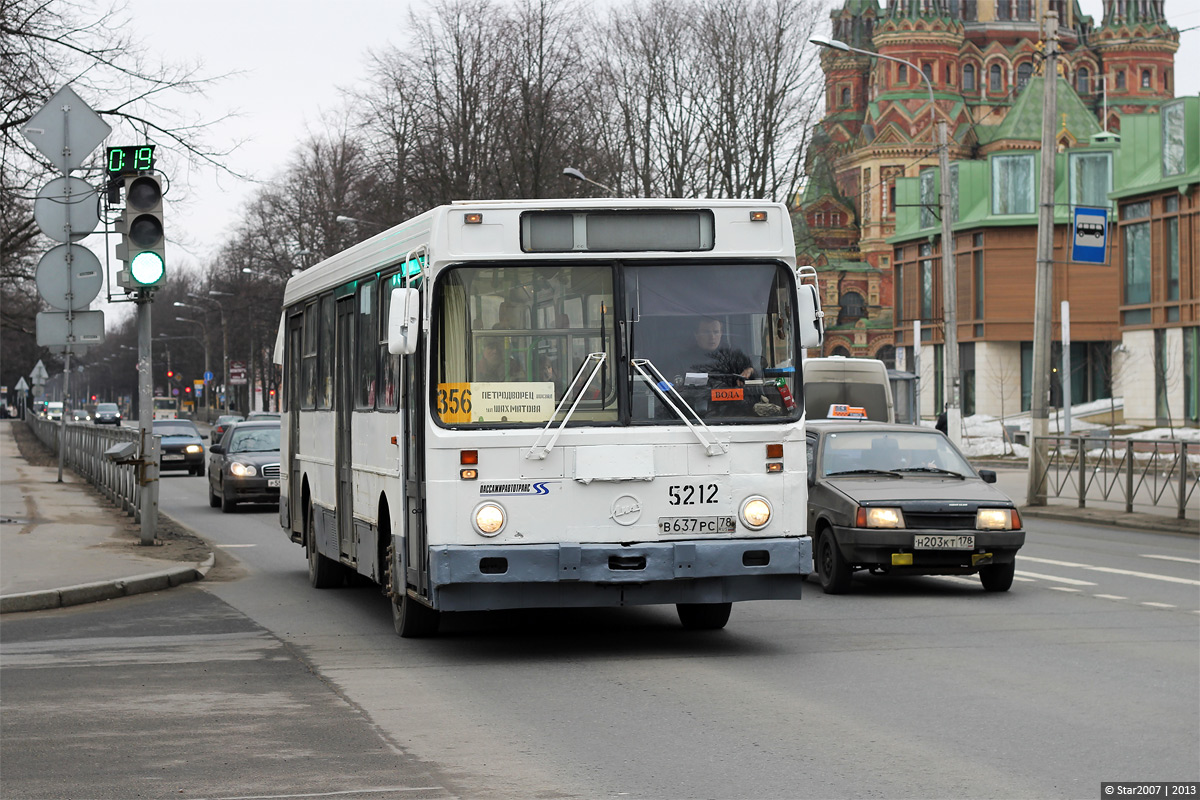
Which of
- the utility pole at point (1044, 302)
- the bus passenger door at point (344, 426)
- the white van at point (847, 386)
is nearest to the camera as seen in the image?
the bus passenger door at point (344, 426)

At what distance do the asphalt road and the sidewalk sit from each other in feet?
1.39

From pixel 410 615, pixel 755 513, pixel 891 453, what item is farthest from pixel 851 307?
pixel 755 513

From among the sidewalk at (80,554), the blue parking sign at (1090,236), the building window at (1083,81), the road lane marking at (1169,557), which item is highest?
the building window at (1083,81)

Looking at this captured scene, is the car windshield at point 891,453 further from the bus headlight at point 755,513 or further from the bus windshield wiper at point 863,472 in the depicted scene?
the bus headlight at point 755,513

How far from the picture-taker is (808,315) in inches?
419

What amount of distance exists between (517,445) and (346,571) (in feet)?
18.5

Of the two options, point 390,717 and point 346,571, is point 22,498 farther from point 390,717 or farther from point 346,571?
point 390,717

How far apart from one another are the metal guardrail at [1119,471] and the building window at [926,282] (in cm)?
4778

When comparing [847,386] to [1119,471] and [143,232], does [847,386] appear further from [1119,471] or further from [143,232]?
[143,232]

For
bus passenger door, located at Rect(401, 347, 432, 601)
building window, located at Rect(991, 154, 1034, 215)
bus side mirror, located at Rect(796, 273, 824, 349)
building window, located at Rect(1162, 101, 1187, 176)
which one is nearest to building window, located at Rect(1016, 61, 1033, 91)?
Result: building window, located at Rect(991, 154, 1034, 215)

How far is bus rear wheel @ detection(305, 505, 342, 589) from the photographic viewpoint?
15.2 m

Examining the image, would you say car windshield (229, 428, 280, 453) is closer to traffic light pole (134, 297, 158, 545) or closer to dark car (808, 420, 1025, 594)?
traffic light pole (134, 297, 158, 545)

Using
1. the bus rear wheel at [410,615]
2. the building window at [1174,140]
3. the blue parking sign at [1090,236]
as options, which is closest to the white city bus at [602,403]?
the bus rear wheel at [410,615]

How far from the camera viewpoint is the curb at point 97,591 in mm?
13484
